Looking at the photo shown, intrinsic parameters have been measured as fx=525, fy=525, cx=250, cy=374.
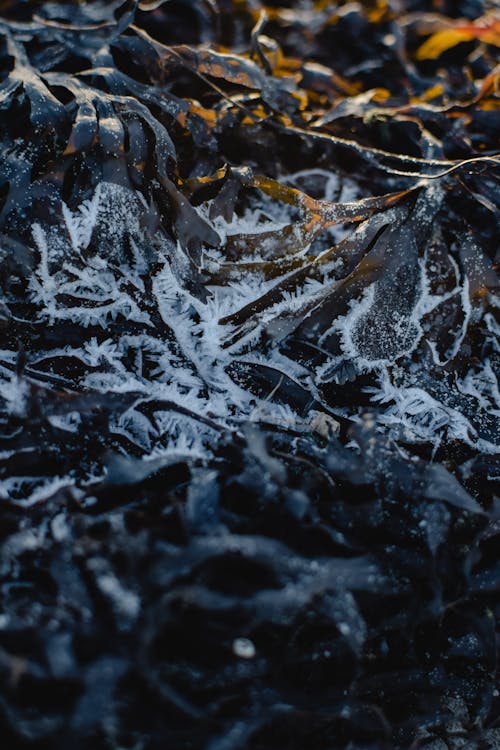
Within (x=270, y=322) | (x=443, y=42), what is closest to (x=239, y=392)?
(x=270, y=322)

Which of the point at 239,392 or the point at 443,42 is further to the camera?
the point at 443,42

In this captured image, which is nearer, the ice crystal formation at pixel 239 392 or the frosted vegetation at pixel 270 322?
the ice crystal formation at pixel 239 392

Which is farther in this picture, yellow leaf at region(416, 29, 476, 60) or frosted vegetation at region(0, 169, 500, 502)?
yellow leaf at region(416, 29, 476, 60)

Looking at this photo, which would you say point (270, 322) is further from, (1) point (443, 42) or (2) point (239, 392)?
(1) point (443, 42)

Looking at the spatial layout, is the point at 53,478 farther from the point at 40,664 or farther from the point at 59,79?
the point at 59,79

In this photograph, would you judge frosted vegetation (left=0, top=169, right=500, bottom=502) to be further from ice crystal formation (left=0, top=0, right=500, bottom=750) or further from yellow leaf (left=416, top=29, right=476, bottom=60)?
yellow leaf (left=416, top=29, right=476, bottom=60)

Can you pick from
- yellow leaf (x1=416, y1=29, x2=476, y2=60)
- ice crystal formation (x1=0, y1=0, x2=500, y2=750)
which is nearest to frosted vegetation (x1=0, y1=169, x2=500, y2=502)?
ice crystal formation (x1=0, y1=0, x2=500, y2=750)

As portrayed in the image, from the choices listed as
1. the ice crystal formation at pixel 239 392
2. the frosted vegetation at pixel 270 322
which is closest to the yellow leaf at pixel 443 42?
the ice crystal formation at pixel 239 392

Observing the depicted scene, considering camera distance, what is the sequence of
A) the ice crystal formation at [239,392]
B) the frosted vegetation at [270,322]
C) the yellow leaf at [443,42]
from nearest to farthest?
the ice crystal formation at [239,392]
the frosted vegetation at [270,322]
the yellow leaf at [443,42]

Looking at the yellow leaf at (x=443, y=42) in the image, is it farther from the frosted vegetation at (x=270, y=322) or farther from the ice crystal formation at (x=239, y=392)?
the frosted vegetation at (x=270, y=322)
